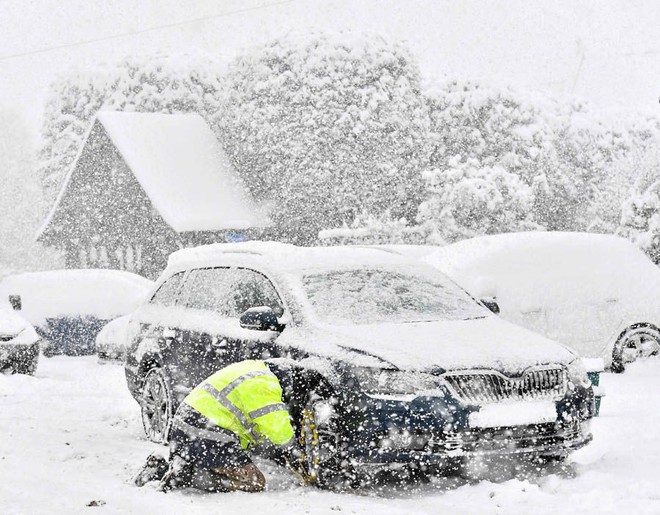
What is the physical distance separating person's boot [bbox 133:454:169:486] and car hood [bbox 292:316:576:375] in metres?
1.20

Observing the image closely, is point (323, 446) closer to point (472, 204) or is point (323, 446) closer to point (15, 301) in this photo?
point (15, 301)

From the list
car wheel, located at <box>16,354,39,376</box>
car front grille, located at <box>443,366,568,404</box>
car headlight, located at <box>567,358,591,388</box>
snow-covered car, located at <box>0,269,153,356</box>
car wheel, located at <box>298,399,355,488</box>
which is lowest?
snow-covered car, located at <box>0,269,153,356</box>

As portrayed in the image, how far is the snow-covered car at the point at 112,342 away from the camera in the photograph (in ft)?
46.6

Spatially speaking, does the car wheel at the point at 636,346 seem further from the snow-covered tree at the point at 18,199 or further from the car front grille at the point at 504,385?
the snow-covered tree at the point at 18,199

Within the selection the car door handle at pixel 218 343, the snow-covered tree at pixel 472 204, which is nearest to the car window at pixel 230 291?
the car door handle at pixel 218 343

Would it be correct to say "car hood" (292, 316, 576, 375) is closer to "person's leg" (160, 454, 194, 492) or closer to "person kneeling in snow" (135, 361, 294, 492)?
"person kneeling in snow" (135, 361, 294, 492)

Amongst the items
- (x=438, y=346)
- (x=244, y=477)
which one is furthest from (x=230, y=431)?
(x=438, y=346)

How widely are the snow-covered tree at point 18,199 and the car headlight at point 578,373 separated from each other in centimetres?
6332

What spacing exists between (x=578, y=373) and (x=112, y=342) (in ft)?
30.1

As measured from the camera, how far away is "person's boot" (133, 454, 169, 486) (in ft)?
22.6

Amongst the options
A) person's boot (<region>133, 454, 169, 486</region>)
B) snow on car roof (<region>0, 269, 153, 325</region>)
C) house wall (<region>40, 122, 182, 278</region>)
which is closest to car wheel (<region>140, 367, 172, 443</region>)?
person's boot (<region>133, 454, 169, 486</region>)

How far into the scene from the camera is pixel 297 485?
6.79 m

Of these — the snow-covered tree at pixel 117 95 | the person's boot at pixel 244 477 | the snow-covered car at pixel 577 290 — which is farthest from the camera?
the snow-covered tree at pixel 117 95

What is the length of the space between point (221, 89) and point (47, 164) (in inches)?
398
